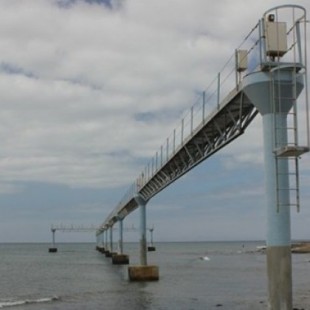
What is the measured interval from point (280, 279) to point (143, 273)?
3693 cm

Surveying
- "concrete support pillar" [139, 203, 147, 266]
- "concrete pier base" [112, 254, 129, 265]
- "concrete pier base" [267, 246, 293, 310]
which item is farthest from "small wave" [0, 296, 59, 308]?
"concrete pier base" [112, 254, 129, 265]

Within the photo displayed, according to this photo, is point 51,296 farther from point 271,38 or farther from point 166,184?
point 271,38

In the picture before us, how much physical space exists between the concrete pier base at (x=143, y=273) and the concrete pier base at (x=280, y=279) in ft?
119

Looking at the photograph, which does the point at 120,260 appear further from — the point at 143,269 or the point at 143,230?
the point at 143,269

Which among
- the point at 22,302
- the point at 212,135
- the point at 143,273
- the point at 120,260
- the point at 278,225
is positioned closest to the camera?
the point at 278,225

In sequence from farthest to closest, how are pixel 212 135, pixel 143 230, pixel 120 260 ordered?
1. pixel 120 260
2. pixel 143 230
3. pixel 212 135

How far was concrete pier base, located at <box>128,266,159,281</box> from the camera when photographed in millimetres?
51031

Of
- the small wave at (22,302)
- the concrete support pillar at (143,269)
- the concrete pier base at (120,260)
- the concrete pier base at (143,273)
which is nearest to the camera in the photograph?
the small wave at (22,302)

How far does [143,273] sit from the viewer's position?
51406 mm

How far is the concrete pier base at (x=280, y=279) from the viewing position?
15.4 m

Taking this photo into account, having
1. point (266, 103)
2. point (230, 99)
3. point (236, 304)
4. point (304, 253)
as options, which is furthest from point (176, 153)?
point (304, 253)

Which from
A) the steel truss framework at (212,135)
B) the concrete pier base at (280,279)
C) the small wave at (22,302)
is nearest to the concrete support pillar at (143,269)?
the small wave at (22,302)

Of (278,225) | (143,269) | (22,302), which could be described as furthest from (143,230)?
(278,225)

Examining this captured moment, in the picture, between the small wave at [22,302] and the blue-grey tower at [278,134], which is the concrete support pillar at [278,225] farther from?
the small wave at [22,302]
